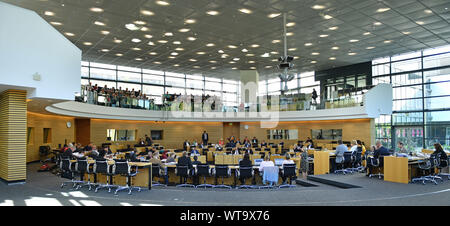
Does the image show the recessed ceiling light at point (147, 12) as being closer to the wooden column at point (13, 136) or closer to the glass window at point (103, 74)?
the wooden column at point (13, 136)

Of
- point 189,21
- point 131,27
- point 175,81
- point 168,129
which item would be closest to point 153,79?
point 175,81

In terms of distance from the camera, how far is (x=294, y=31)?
49.9 feet

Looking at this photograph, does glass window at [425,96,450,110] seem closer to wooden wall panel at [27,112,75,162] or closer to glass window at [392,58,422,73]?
glass window at [392,58,422,73]

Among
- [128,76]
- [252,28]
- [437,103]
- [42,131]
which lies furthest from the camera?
[128,76]

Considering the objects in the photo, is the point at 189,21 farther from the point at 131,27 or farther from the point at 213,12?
the point at 131,27

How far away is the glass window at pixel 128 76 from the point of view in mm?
24750

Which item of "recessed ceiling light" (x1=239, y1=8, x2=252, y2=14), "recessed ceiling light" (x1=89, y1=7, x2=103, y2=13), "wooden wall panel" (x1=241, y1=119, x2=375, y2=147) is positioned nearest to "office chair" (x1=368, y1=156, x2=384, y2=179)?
"recessed ceiling light" (x1=239, y1=8, x2=252, y2=14)

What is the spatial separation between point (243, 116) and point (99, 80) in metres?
12.2

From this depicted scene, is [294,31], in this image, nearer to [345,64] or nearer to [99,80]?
[345,64]

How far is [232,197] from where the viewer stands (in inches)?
289

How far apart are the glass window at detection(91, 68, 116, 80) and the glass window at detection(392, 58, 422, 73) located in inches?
874

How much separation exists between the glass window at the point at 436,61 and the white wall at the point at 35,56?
21.2 m

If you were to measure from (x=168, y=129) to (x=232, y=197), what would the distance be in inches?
742

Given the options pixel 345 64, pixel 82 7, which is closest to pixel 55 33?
pixel 82 7
